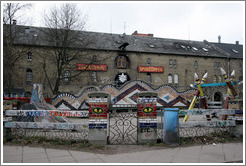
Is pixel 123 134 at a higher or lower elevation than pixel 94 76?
lower

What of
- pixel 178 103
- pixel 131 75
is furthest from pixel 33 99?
pixel 131 75

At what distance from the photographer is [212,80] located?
34875 millimetres

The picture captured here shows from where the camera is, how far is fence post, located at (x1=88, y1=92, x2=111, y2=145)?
6.48 meters

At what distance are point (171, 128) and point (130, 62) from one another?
82.7 ft

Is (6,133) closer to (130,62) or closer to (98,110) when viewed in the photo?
(98,110)

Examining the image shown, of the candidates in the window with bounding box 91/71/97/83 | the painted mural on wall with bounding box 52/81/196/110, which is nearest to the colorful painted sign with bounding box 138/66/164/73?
the window with bounding box 91/71/97/83

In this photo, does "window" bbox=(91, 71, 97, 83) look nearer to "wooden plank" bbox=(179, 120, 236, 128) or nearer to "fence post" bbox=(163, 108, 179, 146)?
"wooden plank" bbox=(179, 120, 236, 128)

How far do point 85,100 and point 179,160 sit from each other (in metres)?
13.9

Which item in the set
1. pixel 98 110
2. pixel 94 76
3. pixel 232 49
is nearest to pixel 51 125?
pixel 98 110

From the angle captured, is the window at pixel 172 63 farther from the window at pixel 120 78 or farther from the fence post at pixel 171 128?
the fence post at pixel 171 128

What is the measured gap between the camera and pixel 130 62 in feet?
103

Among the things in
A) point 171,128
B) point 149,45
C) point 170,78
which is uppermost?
point 149,45

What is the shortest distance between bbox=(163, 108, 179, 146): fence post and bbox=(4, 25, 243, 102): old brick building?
20.6m

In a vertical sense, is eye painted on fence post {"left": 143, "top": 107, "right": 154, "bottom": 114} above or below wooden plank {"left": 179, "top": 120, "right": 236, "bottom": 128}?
above
